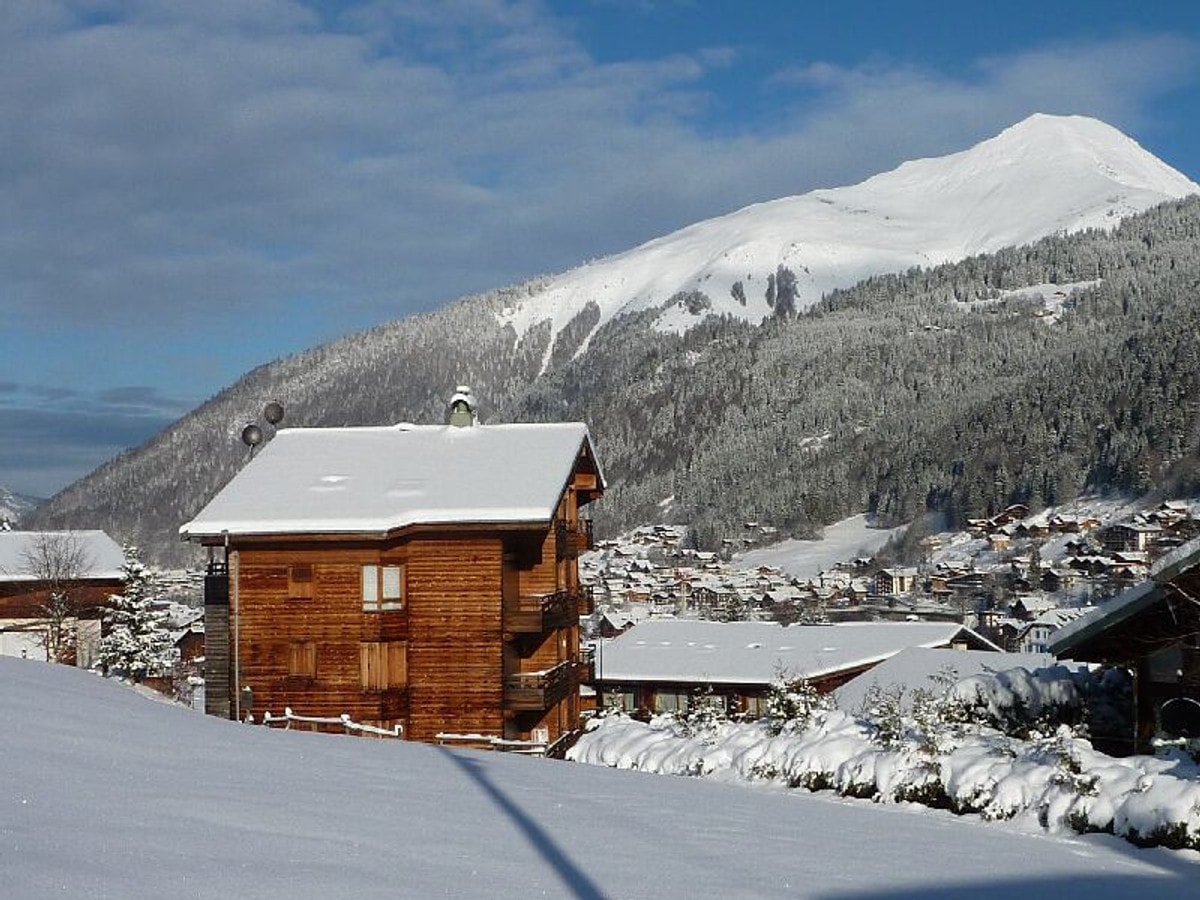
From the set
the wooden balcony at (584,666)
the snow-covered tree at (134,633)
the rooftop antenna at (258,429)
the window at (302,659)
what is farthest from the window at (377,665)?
the snow-covered tree at (134,633)

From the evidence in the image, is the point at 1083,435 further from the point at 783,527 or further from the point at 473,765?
the point at 473,765

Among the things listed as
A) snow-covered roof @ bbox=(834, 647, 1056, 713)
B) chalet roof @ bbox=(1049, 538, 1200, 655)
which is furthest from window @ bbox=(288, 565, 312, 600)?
snow-covered roof @ bbox=(834, 647, 1056, 713)

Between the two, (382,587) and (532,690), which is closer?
(382,587)

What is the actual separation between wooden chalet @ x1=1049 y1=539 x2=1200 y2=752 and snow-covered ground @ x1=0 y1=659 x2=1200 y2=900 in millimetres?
4331

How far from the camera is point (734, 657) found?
56.1 meters

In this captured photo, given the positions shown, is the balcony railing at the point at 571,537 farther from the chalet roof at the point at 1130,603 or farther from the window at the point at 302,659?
the chalet roof at the point at 1130,603

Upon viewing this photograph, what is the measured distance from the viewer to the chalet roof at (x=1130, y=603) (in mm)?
16266

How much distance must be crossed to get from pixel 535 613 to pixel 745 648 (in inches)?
1143

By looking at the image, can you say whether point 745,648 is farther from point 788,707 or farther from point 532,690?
point 788,707

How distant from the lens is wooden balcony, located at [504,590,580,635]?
30203mm

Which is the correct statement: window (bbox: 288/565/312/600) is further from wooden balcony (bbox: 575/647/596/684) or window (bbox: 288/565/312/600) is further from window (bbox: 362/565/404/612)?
wooden balcony (bbox: 575/647/596/684)

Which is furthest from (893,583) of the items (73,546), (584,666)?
(584,666)

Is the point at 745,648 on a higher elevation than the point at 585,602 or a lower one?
lower

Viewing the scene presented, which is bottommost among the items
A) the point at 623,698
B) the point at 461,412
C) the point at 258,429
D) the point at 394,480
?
the point at 623,698
